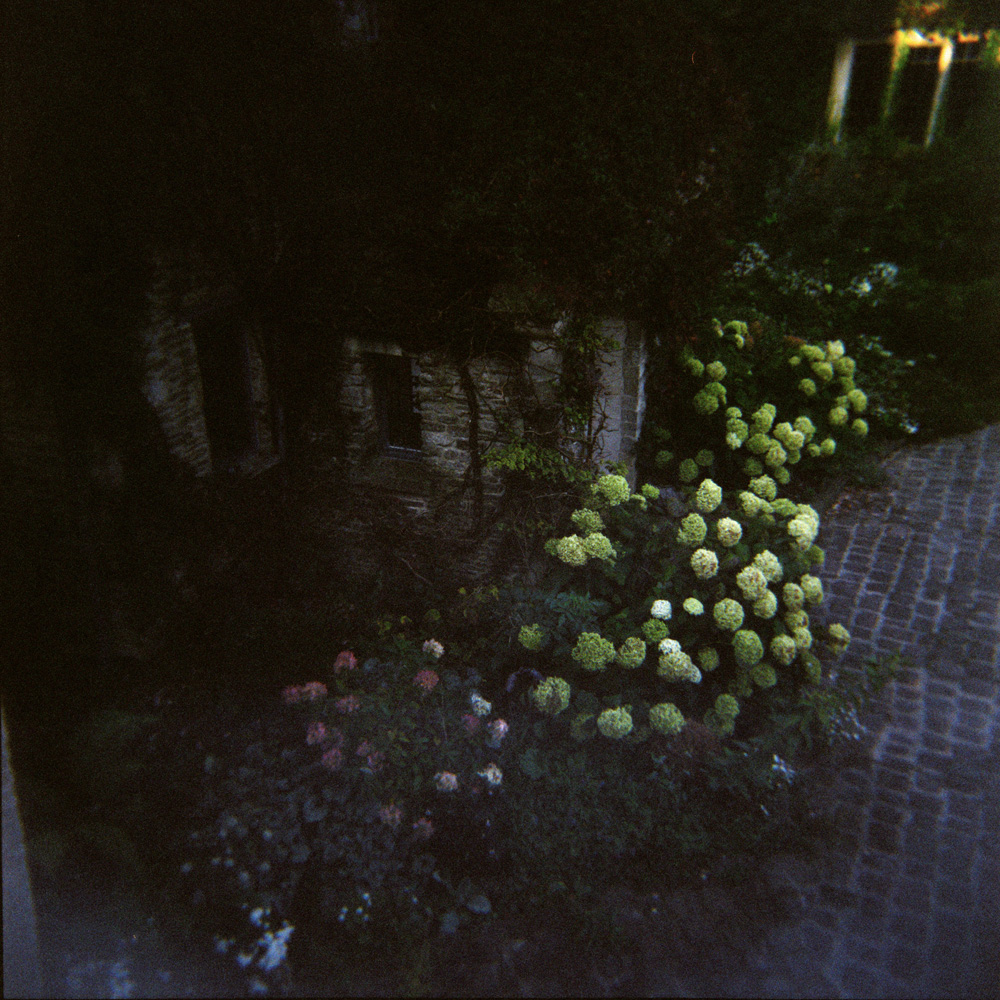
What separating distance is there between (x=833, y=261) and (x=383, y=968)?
37.7 ft

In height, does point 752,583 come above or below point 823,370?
below

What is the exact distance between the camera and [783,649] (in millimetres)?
5559

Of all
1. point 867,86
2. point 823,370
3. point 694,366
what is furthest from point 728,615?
point 867,86

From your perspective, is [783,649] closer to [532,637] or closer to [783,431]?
[532,637]

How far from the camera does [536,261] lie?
19.9 ft

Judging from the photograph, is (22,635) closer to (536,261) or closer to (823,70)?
(536,261)

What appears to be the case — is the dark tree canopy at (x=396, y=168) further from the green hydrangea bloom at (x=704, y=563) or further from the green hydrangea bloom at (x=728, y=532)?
the green hydrangea bloom at (x=704, y=563)

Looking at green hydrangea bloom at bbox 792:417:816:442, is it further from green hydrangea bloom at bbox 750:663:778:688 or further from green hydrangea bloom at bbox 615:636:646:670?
green hydrangea bloom at bbox 615:636:646:670

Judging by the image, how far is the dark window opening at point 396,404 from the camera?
6965mm

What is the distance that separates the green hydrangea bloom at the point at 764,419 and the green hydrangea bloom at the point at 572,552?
3.00 meters

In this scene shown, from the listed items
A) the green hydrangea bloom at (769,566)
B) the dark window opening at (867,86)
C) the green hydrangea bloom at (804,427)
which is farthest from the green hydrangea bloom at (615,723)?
the dark window opening at (867,86)

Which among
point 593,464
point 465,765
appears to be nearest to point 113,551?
point 465,765

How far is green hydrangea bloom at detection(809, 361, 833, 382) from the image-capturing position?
8.66 meters

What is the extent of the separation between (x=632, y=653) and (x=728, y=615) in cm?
78
